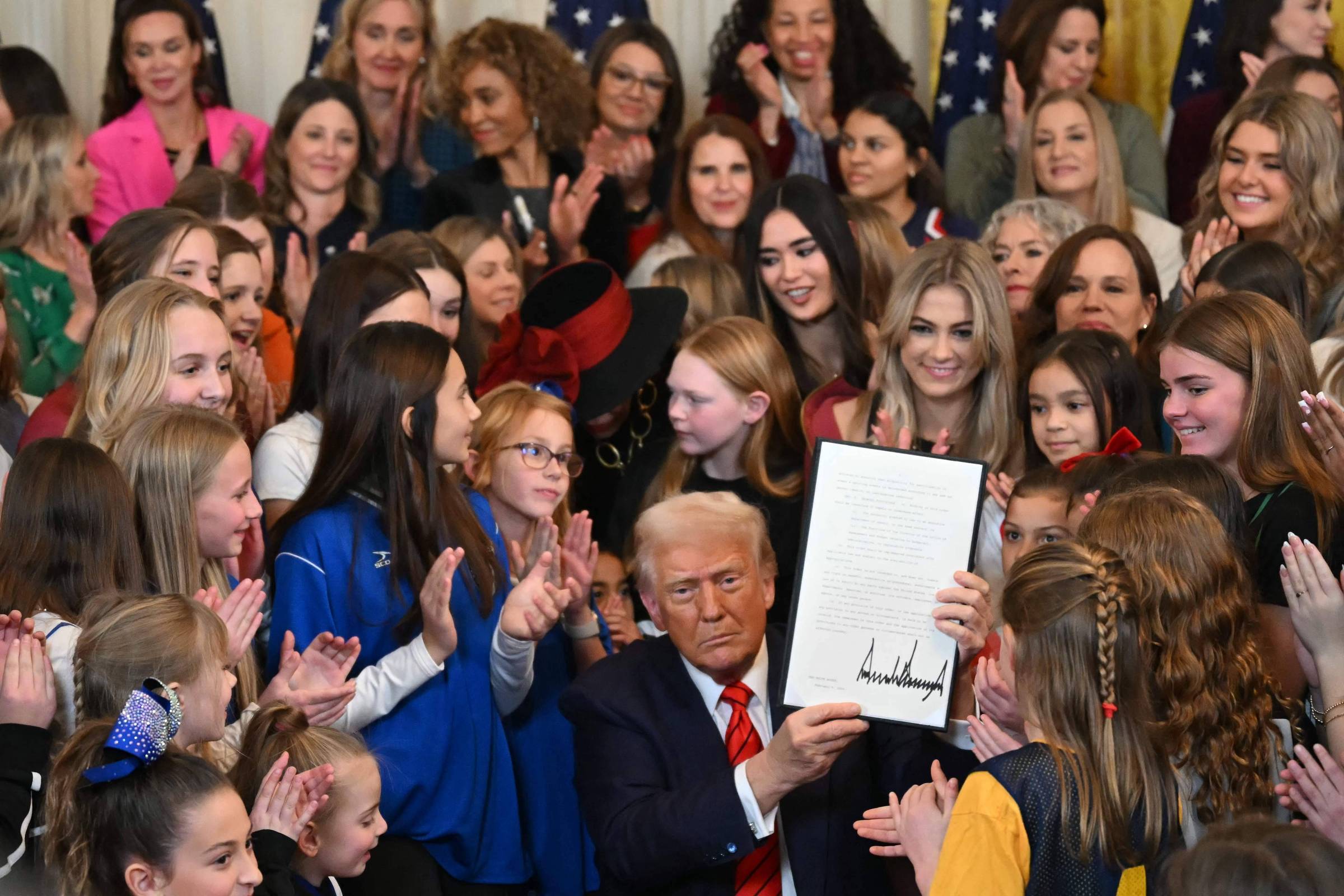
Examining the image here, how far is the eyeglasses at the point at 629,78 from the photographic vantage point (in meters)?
7.10

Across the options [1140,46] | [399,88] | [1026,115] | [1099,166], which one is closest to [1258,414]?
[1099,166]

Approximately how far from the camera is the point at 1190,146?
288 inches

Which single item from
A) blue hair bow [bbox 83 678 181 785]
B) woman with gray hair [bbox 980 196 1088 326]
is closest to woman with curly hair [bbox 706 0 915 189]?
woman with gray hair [bbox 980 196 1088 326]

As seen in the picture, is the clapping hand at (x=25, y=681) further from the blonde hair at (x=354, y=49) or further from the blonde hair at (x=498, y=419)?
the blonde hair at (x=354, y=49)

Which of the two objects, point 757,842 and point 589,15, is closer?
point 757,842

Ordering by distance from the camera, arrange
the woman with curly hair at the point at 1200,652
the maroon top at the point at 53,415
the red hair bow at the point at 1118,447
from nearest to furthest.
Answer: the woman with curly hair at the point at 1200,652 → the red hair bow at the point at 1118,447 → the maroon top at the point at 53,415

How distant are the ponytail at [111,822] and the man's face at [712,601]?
1166 millimetres

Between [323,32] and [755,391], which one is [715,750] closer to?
[755,391]

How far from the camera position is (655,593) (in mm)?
3871

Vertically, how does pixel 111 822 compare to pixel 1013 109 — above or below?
below

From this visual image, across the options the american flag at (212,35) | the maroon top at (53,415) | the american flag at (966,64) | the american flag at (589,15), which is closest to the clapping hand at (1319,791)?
the maroon top at (53,415)

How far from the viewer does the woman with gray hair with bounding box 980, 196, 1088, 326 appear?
5.93 m

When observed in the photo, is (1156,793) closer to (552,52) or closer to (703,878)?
(703,878)

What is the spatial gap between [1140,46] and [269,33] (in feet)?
13.9
